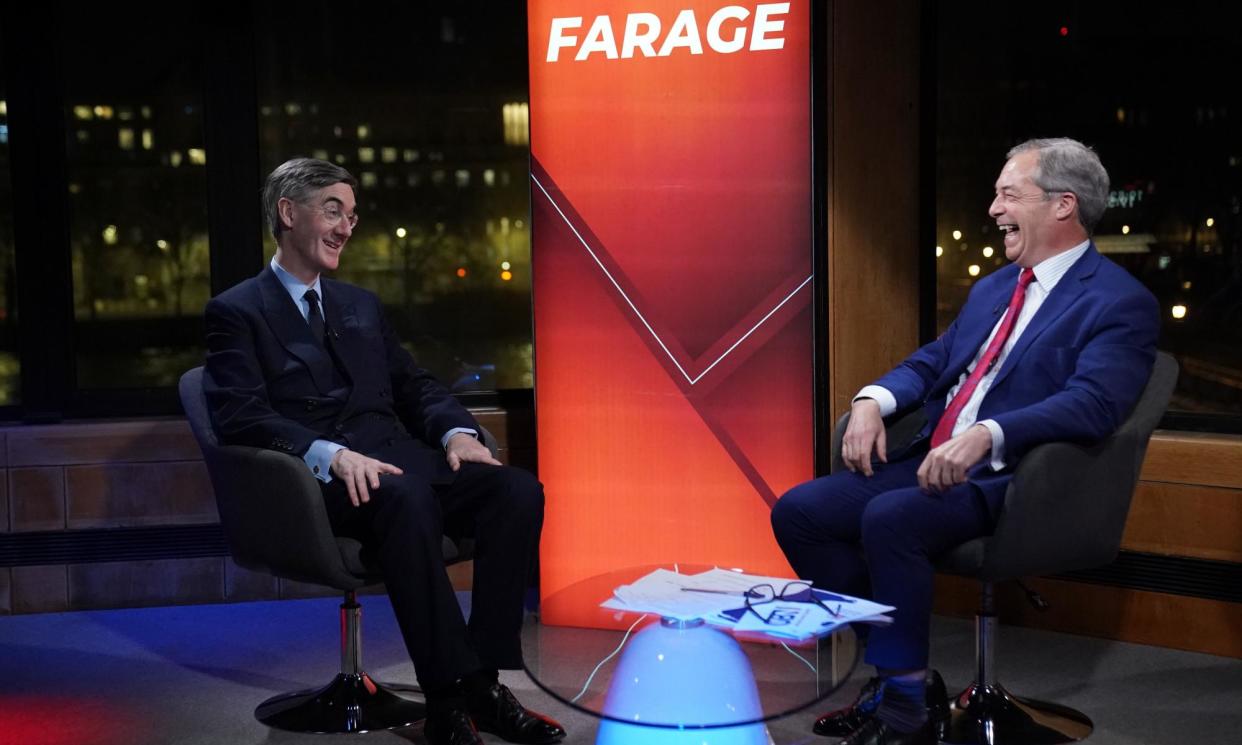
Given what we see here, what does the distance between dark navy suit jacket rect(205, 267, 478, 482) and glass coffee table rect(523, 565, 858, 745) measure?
101 centimetres

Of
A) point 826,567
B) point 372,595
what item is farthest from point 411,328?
point 826,567

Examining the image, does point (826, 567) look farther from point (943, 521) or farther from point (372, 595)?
point (372, 595)

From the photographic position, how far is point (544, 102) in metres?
4.00

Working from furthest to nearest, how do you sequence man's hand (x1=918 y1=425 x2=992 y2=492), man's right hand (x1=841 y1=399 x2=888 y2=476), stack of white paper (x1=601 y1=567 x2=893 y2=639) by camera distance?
1. man's right hand (x1=841 y1=399 x2=888 y2=476)
2. man's hand (x1=918 y1=425 x2=992 y2=492)
3. stack of white paper (x1=601 y1=567 x2=893 y2=639)

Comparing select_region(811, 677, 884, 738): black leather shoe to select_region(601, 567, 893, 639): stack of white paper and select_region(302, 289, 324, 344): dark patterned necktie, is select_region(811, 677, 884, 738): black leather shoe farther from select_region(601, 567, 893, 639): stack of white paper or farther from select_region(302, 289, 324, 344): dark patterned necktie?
→ select_region(302, 289, 324, 344): dark patterned necktie

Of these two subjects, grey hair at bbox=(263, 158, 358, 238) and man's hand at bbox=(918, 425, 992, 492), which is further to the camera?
grey hair at bbox=(263, 158, 358, 238)

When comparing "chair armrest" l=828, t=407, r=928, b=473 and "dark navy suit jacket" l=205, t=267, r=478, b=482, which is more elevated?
"dark navy suit jacket" l=205, t=267, r=478, b=482

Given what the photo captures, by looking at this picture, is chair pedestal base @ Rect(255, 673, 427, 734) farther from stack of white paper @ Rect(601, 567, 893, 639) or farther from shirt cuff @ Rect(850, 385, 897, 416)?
shirt cuff @ Rect(850, 385, 897, 416)

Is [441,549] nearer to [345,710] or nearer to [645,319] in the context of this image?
[345,710]

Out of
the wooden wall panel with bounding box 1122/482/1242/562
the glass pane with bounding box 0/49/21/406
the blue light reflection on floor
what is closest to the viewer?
the blue light reflection on floor

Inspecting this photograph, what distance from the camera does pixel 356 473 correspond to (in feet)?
10.1

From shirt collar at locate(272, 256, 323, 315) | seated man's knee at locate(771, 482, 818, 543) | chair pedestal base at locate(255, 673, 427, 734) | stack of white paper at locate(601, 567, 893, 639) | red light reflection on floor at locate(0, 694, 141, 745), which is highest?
shirt collar at locate(272, 256, 323, 315)

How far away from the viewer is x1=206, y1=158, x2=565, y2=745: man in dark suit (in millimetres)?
3002

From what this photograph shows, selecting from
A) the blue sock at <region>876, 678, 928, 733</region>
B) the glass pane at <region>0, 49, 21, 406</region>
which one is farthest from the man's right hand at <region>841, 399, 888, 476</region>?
the glass pane at <region>0, 49, 21, 406</region>
